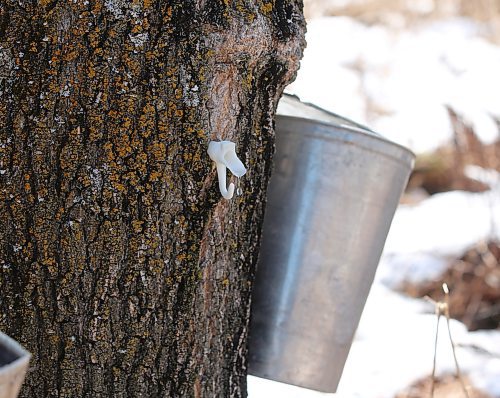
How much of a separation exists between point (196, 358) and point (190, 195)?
32 cm

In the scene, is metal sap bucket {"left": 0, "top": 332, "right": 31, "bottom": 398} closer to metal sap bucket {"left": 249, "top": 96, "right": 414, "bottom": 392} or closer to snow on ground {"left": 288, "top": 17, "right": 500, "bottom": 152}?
metal sap bucket {"left": 249, "top": 96, "right": 414, "bottom": 392}

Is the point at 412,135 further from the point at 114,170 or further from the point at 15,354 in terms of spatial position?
the point at 15,354

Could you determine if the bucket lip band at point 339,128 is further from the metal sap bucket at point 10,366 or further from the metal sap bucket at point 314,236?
the metal sap bucket at point 10,366

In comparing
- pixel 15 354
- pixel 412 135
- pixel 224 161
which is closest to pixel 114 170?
pixel 224 161

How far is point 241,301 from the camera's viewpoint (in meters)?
1.54

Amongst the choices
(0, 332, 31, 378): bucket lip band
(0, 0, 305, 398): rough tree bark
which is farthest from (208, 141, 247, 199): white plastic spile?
(0, 332, 31, 378): bucket lip band

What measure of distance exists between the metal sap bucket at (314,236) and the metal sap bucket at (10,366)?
1.02m

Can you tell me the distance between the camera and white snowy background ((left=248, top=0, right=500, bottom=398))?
10.9ft

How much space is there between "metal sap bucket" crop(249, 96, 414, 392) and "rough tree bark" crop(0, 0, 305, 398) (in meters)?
0.35

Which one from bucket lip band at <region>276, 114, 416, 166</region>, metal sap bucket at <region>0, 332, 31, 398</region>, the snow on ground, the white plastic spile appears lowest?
metal sap bucket at <region>0, 332, 31, 398</region>

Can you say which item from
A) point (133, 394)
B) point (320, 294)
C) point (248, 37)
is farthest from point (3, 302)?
point (320, 294)

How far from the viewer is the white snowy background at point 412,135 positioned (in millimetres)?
3326

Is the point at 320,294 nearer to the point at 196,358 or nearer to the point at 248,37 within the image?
the point at 196,358

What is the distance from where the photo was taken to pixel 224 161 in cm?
130
